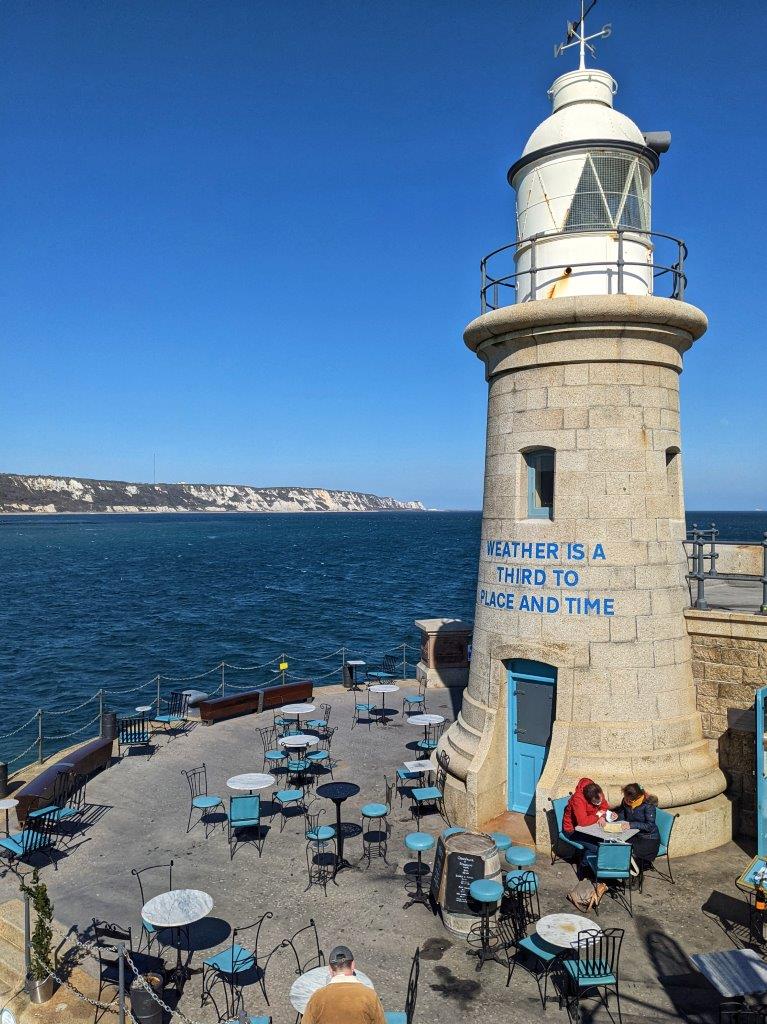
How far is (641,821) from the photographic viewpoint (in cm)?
1033

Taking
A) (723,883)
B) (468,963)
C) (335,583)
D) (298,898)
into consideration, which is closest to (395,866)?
(298,898)

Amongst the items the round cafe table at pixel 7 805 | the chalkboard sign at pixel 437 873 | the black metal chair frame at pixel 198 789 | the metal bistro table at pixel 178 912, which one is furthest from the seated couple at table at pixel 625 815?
the round cafe table at pixel 7 805

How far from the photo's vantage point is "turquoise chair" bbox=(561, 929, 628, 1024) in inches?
291

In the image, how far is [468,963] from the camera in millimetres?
8492

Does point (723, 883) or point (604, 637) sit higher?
point (604, 637)

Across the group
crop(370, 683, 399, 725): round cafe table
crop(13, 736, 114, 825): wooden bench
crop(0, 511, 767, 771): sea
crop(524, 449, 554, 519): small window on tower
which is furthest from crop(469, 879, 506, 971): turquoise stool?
crop(0, 511, 767, 771): sea

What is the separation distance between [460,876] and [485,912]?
0.56 m

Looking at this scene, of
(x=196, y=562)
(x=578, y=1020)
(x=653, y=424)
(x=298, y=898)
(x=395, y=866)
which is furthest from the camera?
(x=196, y=562)

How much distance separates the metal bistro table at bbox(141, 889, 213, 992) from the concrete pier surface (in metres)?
0.19

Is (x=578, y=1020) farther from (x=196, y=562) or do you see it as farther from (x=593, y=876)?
(x=196, y=562)

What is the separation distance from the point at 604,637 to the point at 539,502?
2.44m

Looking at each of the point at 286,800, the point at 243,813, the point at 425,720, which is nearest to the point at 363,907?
the point at 243,813

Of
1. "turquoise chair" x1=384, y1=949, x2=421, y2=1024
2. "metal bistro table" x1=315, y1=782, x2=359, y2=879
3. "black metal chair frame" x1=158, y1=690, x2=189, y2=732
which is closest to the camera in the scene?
"turquoise chair" x1=384, y1=949, x2=421, y2=1024

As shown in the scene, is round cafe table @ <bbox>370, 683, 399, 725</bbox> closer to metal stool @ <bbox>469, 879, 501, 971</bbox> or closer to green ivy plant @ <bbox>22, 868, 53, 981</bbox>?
metal stool @ <bbox>469, 879, 501, 971</bbox>
